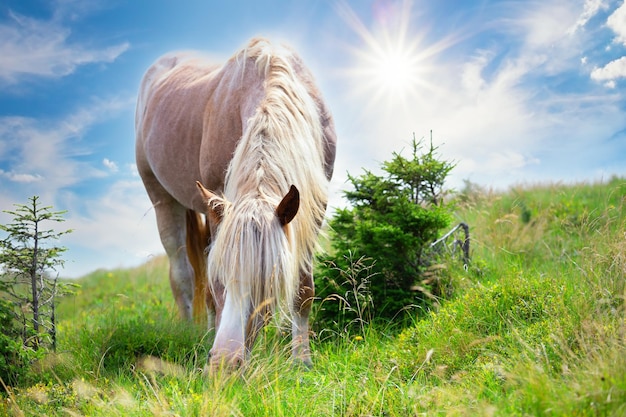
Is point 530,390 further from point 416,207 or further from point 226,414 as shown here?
point 416,207

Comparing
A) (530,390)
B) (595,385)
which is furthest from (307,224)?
(595,385)

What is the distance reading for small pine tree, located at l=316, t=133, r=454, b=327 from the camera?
4.96 m

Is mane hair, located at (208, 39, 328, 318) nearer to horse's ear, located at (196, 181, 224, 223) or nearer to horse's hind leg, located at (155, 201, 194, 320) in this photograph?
horse's ear, located at (196, 181, 224, 223)

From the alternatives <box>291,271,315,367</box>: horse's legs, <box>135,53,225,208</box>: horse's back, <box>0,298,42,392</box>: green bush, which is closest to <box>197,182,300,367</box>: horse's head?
<box>291,271,315,367</box>: horse's legs

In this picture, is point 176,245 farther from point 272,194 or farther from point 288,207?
point 288,207

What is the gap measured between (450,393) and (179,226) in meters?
4.52

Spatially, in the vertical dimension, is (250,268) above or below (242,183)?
below

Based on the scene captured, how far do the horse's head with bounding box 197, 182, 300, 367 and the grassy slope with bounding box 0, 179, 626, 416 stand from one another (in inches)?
7.1

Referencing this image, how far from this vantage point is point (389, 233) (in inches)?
195

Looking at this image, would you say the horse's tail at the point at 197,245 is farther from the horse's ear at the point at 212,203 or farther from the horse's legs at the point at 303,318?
the horse's ear at the point at 212,203

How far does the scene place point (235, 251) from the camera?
3021mm

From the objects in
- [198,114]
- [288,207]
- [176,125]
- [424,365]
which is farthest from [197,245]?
[424,365]

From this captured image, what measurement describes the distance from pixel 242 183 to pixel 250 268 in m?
0.69

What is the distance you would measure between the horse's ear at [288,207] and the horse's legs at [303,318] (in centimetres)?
71
